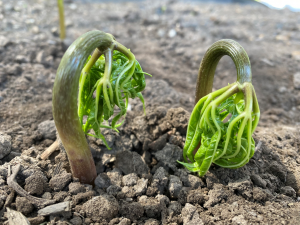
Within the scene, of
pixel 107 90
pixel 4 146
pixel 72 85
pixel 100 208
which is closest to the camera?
pixel 72 85

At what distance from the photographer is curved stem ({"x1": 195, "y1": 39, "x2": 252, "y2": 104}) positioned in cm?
143

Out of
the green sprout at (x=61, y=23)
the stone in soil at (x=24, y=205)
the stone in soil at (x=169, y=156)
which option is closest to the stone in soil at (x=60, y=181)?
the stone in soil at (x=24, y=205)

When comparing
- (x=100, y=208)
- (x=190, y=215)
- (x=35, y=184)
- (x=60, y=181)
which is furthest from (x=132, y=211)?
(x=35, y=184)

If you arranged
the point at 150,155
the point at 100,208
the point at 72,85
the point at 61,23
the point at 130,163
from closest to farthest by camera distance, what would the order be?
1. the point at 72,85
2. the point at 100,208
3. the point at 130,163
4. the point at 150,155
5. the point at 61,23

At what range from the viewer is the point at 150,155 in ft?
6.95

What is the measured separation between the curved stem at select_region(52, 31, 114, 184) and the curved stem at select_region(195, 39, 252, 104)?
69 cm

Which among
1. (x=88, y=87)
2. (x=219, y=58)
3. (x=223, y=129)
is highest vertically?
(x=219, y=58)

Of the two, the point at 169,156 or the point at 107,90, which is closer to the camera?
the point at 107,90

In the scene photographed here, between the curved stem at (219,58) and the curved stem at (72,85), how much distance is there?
69cm

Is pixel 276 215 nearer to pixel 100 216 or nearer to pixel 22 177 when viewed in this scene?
pixel 100 216

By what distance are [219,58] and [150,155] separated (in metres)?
0.96

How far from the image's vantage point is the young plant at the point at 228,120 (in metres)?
1.38

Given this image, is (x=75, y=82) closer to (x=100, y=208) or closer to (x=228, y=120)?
(x=100, y=208)

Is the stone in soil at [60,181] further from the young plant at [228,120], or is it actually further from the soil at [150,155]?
the young plant at [228,120]
